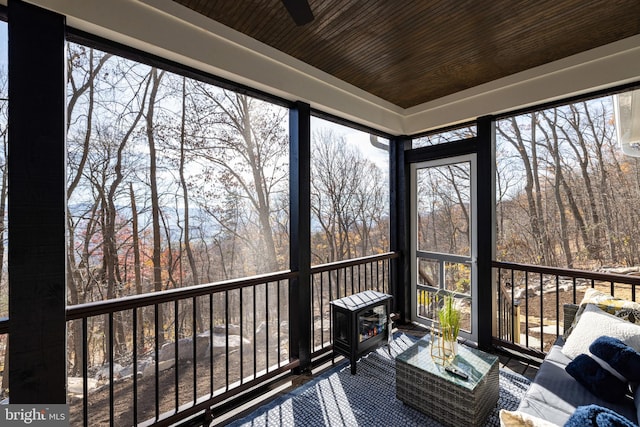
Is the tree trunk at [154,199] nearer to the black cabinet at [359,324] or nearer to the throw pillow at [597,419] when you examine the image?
the black cabinet at [359,324]

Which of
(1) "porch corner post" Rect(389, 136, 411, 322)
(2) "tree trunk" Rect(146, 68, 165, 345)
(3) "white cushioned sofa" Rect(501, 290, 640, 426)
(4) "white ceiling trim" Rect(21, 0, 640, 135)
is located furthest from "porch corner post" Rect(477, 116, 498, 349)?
(2) "tree trunk" Rect(146, 68, 165, 345)

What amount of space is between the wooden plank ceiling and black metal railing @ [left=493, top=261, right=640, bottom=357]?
6.68 feet

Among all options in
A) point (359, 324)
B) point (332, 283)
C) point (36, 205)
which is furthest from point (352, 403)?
point (36, 205)

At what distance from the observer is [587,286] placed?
2.78 metres

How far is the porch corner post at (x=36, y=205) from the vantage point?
1491 mm

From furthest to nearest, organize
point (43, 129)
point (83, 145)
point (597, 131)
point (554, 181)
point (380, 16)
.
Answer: point (554, 181) → point (597, 131) → point (380, 16) → point (83, 145) → point (43, 129)

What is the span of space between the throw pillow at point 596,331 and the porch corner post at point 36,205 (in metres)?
3.19

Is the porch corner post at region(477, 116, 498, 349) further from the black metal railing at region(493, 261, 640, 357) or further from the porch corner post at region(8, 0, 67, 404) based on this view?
the porch corner post at region(8, 0, 67, 404)

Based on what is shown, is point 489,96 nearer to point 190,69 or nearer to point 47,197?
point 190,69

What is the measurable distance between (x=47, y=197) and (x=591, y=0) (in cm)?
361

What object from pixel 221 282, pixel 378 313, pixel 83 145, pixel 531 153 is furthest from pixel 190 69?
pixel 531 153

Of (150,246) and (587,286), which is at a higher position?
(150,246)

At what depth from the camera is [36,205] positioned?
1.54 m

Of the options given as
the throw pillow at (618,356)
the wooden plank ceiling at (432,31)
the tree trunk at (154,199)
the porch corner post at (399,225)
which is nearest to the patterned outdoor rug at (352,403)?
the throw pillow at (618,356)
